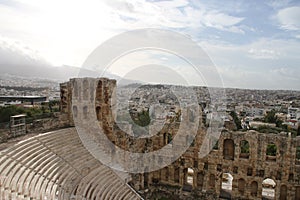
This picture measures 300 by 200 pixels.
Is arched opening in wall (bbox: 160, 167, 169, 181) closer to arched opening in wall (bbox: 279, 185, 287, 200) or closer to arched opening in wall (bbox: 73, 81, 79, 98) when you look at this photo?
arched opening in wall (bbox: 279, 185, 287, 200)

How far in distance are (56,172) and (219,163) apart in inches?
365

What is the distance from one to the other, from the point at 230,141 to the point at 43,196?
11.2m

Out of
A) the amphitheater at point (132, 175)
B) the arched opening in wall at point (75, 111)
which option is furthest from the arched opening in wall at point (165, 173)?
the arched opening in wall at point (75, 111)

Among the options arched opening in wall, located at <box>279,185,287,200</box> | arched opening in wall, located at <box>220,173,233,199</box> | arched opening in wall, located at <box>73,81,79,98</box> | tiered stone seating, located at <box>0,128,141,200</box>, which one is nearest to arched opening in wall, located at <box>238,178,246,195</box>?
arched opening in wall, located at <box>220,173,233,199</box>

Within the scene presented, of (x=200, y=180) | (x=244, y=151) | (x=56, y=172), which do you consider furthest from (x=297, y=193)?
(x=56, y=172)

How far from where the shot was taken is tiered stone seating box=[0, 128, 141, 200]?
9672mm

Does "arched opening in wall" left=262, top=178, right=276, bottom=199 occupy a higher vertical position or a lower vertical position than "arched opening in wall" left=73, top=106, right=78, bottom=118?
lower

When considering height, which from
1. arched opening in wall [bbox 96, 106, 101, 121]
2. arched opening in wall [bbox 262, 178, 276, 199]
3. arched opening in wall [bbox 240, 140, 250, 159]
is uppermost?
arched opening in wall [bbox 96, 106, 101, 121]

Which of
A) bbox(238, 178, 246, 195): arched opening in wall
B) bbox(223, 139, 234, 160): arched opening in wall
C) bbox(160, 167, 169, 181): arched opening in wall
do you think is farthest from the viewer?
bbox(160, 167, 169, 181): arched opening in wall

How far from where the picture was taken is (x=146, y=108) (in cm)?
3697

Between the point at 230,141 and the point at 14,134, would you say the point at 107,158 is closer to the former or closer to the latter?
the point at 14,134

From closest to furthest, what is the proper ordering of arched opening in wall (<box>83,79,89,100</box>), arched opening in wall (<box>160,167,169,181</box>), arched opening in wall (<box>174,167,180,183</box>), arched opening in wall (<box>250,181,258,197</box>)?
1. arched opening in wall (<box>250,181,258,197</box>)
2. arched opening in wall (<box>83,79,89,100</box>)
3. arched opening in wall (<box>174,167,180,183</box>)
4. arched opening in wall (<box>160,167,169,181</box>)

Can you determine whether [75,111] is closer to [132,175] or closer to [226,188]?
[132,175]

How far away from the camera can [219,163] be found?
15.5 meters
